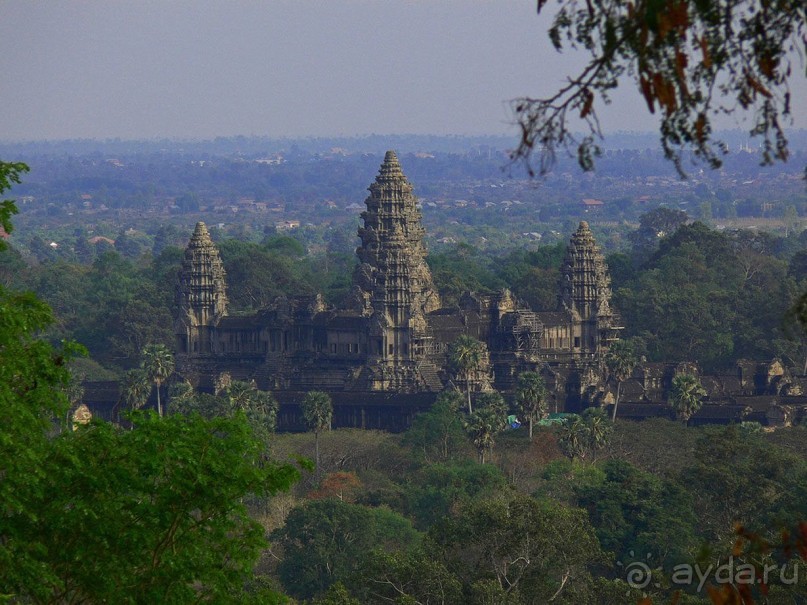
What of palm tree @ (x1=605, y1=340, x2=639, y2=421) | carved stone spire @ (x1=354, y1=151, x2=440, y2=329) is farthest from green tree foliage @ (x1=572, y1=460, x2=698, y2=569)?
carved stone spire @ (x1=354, y1=151, x2=440, y2=329)

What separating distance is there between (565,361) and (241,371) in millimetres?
14538

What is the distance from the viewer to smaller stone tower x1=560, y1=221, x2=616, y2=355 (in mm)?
95062

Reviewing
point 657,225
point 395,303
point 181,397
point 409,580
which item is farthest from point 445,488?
point 657,225

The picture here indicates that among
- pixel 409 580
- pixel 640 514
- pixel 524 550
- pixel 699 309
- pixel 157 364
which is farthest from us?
pixel 699 309

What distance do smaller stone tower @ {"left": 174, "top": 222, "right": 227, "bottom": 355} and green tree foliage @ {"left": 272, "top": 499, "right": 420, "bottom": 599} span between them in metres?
36.1

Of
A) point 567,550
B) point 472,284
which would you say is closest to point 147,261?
point 472,284

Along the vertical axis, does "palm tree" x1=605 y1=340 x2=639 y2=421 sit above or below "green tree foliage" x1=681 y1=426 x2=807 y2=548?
below

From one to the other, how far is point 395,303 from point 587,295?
1101 cm

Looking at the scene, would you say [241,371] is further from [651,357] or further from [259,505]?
[259,505]

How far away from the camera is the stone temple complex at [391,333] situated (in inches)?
3474

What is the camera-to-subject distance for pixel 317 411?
254ft

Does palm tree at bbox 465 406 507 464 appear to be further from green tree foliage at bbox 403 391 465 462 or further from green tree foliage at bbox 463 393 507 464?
green tree foliage at bbox 403 391 465 462

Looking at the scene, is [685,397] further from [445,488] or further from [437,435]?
[445,488]

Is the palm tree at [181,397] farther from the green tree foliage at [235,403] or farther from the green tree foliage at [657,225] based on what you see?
the green tree foliage at [657,225]
